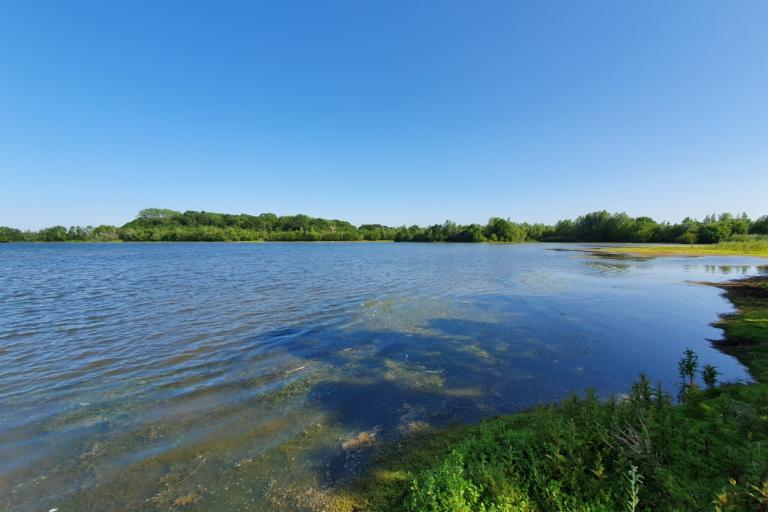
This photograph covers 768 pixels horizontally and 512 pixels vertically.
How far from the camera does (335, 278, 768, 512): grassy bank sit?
356 cm

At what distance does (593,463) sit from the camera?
4.21 meters

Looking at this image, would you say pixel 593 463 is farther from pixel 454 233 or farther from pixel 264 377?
pixel 454 233

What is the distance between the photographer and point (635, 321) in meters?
14.6

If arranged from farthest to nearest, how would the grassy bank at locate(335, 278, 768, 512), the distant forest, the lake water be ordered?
the distant forest
the lake water
the grassy bank at locate(335, 278, 768, 512)

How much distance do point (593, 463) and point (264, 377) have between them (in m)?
7.85

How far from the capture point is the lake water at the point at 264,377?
5254 millimetres

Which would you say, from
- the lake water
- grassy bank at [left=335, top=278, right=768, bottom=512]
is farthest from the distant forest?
grassy bank at [left=335, top=278, right=768, bottom=512]

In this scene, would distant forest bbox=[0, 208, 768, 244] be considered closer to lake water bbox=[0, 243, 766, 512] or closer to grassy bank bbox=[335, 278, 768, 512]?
lake water bbox=[0, 243, 766, 512]

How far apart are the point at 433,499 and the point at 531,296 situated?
19076 millimetres

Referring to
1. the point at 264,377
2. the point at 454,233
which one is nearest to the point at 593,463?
the point at 264,377

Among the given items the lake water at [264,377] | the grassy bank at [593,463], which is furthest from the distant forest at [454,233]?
the grassy bank at [593,463]

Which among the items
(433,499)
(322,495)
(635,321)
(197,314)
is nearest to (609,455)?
(433,499)

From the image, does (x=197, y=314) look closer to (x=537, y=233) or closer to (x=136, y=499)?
(x=136, y=499)

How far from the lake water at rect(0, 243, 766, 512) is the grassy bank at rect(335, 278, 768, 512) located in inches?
42.2
